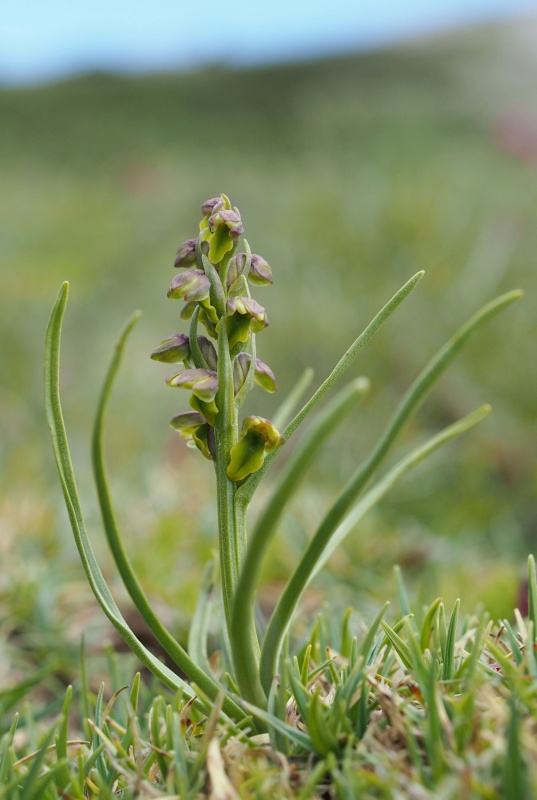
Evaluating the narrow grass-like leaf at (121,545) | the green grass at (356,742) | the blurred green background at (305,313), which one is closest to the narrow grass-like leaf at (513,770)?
the green grass at (356,742)

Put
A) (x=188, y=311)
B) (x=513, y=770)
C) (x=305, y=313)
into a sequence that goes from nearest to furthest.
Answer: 1. (x=513, y=770)
2. (x=188, y=311)
3. (x=305, y=313)

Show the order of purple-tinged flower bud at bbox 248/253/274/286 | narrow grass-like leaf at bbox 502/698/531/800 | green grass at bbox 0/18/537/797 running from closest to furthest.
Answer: narrow grass-like leaf at bbox 502/698/531/800
purple-tinged flower bud at bbox 248/253/274/286
green grass at bbox 0/18/537/797

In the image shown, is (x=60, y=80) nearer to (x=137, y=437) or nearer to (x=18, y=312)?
(x=18, y=312)

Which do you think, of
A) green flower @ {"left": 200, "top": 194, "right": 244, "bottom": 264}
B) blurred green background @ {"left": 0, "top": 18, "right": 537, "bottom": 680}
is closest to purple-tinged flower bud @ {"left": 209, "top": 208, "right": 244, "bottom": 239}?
green flower @ {"left": 200, "top": 194, "right": 244, "bottom": 264}

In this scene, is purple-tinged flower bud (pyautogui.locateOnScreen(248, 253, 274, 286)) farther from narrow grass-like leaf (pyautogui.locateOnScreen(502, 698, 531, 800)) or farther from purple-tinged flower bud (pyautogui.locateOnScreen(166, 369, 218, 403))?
narrow grass-like leaf (pyautogui.locateOnScreen(502, 698, 531, 800))

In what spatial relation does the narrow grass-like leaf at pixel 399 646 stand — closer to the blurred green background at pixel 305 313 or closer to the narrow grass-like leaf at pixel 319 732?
the narrow grass-like leaf at pixel 319 732

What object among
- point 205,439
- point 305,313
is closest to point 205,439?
point 205,439

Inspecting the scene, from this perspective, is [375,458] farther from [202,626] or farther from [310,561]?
[202,626]
